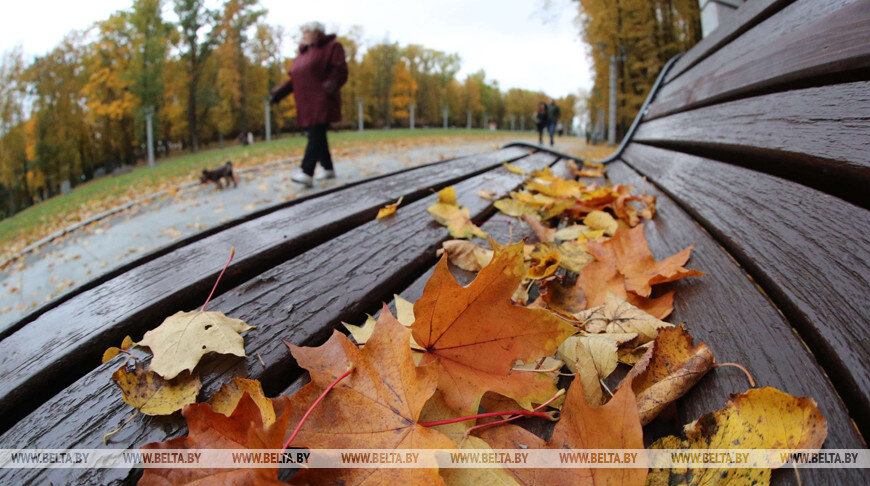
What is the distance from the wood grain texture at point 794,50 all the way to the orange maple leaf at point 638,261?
0.45 m

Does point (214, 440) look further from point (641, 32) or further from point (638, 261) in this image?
point (641, 32)

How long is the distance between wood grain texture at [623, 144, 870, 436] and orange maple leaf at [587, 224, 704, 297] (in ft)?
0.39

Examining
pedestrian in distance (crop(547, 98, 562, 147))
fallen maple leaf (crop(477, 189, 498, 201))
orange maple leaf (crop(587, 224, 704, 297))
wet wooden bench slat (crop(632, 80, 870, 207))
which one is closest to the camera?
wet wooden bench slat (crop(632, 80, 870, 207))

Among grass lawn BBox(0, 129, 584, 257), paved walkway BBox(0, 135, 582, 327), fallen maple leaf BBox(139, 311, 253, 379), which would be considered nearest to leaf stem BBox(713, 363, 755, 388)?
fallen maple leaf BBox(139, 311, 253, 379)

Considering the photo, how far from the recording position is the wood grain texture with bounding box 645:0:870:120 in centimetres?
73

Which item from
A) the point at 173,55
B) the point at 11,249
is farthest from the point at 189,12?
the point at 11,249

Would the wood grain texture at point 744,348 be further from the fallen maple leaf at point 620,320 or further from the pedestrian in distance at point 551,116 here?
the pedestrian in distance at point 551,116

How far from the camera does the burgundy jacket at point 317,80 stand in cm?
481

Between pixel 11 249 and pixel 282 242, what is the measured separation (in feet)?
30.0

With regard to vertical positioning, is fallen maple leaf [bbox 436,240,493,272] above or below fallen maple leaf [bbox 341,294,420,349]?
above

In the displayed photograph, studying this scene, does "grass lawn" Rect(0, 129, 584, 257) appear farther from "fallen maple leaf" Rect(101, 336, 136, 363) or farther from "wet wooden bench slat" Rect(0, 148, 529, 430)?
"fallen maple leaf" Rect(101, 336, 136, 363)

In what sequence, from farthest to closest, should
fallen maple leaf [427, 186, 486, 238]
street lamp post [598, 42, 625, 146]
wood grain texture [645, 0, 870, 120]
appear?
1. street lamp post [598, 42, 625, 146]
2. fallen maple leaf [427, 186, 486, 238]
3. wood grain texture [645, 0, 870, 120]

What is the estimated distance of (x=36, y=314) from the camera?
32.6 inches

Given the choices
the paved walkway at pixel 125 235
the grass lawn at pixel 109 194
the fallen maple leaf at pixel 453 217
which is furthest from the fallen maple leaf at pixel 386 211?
the grass lawn at pixel 109 194
